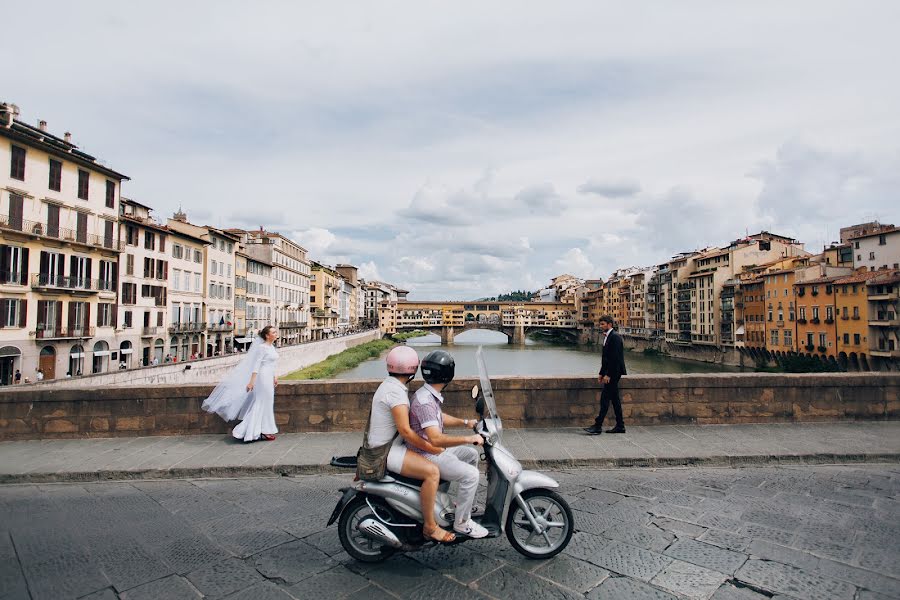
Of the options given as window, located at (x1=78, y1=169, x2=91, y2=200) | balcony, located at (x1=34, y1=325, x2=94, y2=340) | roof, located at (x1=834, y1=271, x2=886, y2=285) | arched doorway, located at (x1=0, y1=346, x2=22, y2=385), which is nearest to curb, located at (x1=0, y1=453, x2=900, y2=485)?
arched doorway, located at (x1=0, y1=346, x2=22, y2=385)

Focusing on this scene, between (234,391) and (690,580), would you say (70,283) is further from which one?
(690,580)

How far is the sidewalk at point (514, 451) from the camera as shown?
5.45 m

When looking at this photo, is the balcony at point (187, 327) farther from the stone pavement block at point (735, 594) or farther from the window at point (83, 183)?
the stone pavement block at point (735, 594)

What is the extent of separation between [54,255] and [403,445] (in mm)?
35453

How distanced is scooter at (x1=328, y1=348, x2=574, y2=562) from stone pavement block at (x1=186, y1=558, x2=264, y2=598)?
57 centimetres

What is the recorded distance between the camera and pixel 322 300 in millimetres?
87875

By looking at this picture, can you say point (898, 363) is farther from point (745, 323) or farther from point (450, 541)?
point (450, 541)

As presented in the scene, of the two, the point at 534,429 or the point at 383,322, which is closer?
the point at 534,429

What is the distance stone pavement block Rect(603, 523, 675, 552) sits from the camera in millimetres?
3600

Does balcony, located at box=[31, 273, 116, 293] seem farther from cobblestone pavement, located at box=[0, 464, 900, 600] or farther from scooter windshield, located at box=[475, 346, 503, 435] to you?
scooter windshield, located at box=[475, 346, 503, 435]

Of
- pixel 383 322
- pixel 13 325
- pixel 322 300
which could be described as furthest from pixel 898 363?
pixel 383 322

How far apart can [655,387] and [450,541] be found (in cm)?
510

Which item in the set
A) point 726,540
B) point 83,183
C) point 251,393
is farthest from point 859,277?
point 83,183

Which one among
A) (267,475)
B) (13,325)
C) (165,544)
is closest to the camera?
(165,544)
